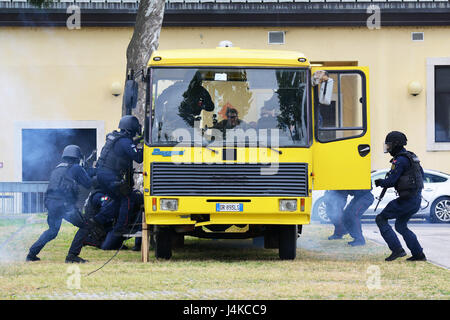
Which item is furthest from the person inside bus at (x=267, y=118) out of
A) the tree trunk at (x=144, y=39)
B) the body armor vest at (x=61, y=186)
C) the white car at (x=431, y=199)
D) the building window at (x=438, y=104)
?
the building window at (x=438, y=104)

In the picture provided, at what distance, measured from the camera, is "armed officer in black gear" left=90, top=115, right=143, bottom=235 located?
12703 millimetres

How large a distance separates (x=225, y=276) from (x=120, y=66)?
15.1 m

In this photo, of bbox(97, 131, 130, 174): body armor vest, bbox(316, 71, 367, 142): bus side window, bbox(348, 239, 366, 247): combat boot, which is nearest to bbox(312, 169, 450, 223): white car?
bbox(348, 239, 366, 247): combat boot

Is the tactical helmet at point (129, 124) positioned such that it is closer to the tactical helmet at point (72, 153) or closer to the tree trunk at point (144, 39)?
the tactical helmet at point (72, 153)

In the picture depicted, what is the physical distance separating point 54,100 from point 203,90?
43.8ft

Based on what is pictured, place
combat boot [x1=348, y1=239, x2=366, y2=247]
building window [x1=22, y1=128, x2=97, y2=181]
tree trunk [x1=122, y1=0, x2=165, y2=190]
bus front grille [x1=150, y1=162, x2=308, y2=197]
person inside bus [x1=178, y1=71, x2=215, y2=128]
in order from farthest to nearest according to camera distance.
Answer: building window [x1=22, y1=128, x2=97, y2=181]
tree trunk [x1=122, y1=0, x2=165, y2=190]
combat boot [x1=348, y1=239, x2=366, y2=247]
person inside bus [x1=178, y1=71, x2=215, y2=128]
bus front grille [x1=150, y1=162, x2=308, y2=197]

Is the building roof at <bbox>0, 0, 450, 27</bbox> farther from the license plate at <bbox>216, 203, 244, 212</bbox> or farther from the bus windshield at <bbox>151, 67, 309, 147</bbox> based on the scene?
the license plate at <bbox>216, 203, 244, 212</bbox>

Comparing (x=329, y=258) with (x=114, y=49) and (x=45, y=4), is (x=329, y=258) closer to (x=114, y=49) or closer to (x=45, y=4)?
(x=45, y=4)

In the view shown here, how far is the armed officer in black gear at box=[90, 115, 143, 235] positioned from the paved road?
451 cm

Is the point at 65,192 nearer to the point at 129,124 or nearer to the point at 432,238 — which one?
the point at 129,124

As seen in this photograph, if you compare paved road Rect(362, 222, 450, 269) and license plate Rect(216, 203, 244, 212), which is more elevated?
license plate Rect(216, 203, 244, 212)

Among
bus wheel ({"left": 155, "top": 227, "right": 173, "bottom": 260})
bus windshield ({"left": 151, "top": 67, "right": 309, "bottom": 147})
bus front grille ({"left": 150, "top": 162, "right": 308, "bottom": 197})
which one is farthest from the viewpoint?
bus wheel ({"left": 155, "top": 227, "right": 173, "bottom": 260})

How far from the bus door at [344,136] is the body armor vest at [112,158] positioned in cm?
274
